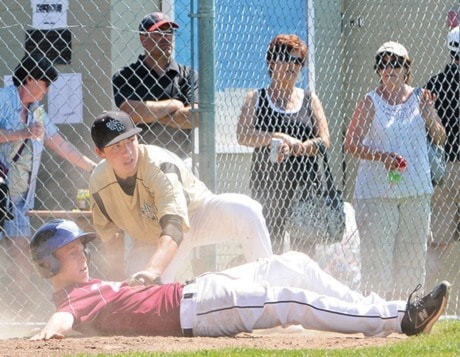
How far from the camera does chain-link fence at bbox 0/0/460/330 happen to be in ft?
26.3

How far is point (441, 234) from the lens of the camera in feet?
31.9

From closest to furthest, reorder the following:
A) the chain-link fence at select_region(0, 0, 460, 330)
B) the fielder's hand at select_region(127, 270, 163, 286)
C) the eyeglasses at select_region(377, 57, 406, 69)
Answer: the fielder's hand at select_region(127, 270, 163, 286)
the chain-link fence at select_region(0, 0, 460, 330)
the eyeglasses at select_region(377, 57, 406, 69)

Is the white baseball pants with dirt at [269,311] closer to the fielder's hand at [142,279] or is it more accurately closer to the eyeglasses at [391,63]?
the fielder's hand at [142,279]

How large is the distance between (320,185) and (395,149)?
824 mm

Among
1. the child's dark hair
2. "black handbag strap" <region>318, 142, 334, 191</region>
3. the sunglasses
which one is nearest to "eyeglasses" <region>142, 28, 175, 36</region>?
the child's dark hair

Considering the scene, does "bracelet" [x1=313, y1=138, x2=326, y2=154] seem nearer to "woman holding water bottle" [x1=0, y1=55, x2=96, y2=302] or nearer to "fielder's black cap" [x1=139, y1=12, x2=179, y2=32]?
"fielder's black cap" [x1=139, y1=12, x2=179, y2=32]

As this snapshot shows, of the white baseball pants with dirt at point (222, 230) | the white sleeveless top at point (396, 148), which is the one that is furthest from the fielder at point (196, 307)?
the white sleeveless top at point (396, 148)

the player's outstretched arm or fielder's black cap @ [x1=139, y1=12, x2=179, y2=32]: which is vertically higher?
fielder's black cap @ [x1=139, y1=12, x2=179, y2=32]

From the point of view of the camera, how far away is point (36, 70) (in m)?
7.77

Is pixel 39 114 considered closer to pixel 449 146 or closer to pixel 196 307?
pixel 196 307

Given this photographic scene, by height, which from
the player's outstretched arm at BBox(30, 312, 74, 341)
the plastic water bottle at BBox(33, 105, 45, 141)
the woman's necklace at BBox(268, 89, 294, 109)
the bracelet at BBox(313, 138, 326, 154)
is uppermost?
the woman's necklace at BBox(268, 89, 294, 109)

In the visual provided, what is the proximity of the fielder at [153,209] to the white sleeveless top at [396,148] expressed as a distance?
1.47 meters

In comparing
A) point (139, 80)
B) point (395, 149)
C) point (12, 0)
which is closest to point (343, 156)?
point (395, 149)

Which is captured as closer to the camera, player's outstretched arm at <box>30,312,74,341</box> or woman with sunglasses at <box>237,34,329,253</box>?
player's outstretched arm at <box>30,312,74,341</box>
